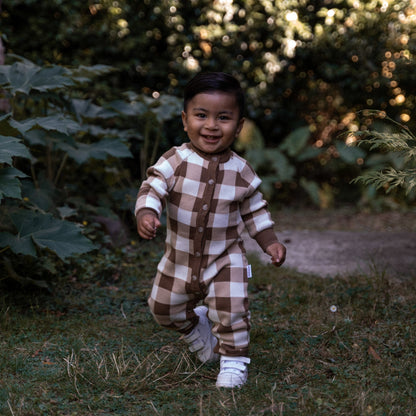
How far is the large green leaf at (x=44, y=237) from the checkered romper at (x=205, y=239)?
2.50 feet

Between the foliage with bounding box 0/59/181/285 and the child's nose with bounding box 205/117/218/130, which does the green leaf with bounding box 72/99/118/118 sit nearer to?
the foliage with bounding box 0/59/181/285

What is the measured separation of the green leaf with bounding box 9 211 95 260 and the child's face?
40.7 inches

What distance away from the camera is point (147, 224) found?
2.35 meters

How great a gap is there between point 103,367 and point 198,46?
19.7 feet

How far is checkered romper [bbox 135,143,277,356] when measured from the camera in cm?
261

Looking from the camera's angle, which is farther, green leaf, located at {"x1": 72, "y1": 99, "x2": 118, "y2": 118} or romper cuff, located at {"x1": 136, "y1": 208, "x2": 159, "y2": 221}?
green leaf, located at {"x1": 72, "y1": 99, "x2": 118, "y2": 118}

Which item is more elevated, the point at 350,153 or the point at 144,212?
the point at 144,212

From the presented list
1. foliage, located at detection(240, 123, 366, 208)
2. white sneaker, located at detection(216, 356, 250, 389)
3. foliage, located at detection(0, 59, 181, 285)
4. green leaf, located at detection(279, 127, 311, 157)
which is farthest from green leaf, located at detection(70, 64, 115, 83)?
green leaf, located at detection(279, 127, 311, 157)

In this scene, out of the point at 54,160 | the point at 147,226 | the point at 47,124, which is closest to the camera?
the point at 147,226

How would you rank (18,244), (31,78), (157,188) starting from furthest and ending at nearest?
(31,78)
(18,244)
(157,188)

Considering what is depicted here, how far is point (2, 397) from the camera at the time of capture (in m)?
2.31

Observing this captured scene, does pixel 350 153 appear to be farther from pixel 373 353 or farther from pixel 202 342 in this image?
pixel 202 342

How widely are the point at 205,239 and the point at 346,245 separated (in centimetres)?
311

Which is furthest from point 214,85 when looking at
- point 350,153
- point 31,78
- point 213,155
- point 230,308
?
point 350,153
